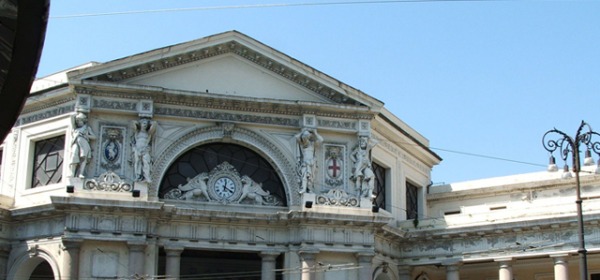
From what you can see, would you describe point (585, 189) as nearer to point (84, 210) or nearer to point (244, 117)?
point (244, 117)

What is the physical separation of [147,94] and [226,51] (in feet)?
11.2

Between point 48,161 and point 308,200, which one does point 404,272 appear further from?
point 48,161

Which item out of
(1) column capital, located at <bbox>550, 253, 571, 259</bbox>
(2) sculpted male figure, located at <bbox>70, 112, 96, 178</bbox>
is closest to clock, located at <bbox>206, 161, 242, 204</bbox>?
(2) sculpted male figure, located at <bbox>70, 112, 96, 178</bbox>

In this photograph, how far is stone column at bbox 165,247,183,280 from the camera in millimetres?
28359

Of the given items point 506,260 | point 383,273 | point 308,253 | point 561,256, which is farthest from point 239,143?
point 561,256

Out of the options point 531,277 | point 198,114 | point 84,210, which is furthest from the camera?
point 531,277

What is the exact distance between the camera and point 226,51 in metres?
30.8

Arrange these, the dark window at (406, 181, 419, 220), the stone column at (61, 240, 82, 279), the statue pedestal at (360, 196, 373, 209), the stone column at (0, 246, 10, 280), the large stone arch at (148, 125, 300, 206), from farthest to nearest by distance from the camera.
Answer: the dark window at (406, 181, 419, 220), the statue pedestal at (360, 196, 373, 209), the large stone arch at (148, 125, 300, 206), the stone column at (0, 246, 10, 280), the stone column at (61, 240, 82, 279)

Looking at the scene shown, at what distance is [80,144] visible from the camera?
28.3 meters

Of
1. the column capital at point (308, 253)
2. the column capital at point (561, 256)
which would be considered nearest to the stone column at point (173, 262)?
the column capital at point (308, 253)

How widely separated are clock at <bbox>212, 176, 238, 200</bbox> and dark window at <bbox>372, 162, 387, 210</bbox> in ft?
22.4

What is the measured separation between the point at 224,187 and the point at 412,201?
11.2 m

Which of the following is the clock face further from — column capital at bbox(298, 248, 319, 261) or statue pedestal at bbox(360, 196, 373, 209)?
statue pedestal at bbox(360, 196, 373, 209)

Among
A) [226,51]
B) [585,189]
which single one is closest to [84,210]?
[226,51]
